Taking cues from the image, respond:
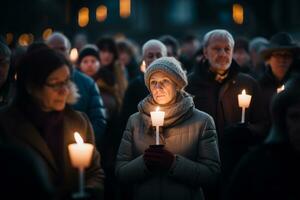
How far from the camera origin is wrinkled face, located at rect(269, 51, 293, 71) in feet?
29.4

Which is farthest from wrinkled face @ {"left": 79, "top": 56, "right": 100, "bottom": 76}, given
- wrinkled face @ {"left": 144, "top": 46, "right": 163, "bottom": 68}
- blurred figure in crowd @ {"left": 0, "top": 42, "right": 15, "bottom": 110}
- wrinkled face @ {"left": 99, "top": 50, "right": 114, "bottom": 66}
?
blurred figure in crowd @ {"left": 0, "top": 42, "right": 15, "bottom": 110}

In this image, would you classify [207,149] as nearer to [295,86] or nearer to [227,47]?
[295,86]

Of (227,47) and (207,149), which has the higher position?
(227,47)

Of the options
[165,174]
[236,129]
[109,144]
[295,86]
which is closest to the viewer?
[295,86]

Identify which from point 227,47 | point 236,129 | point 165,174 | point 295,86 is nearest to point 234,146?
point 236,129

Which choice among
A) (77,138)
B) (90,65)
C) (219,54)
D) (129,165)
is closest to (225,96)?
(219,54)

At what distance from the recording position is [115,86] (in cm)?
1044

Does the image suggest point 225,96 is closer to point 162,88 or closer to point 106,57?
point 162,88

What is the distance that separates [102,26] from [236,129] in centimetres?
3963

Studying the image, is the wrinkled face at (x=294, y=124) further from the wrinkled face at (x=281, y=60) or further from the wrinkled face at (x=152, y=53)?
the wrinkled face at (x=152, y=53)

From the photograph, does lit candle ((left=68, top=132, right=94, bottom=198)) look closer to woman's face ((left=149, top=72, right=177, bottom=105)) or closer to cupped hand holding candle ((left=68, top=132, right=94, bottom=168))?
cupped hand holding candle ((left=68, top=132, right=94, bottom=168))

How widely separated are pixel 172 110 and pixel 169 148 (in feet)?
0.99

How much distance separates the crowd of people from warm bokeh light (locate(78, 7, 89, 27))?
33.2 m

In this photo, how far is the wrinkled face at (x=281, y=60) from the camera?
896 cm
